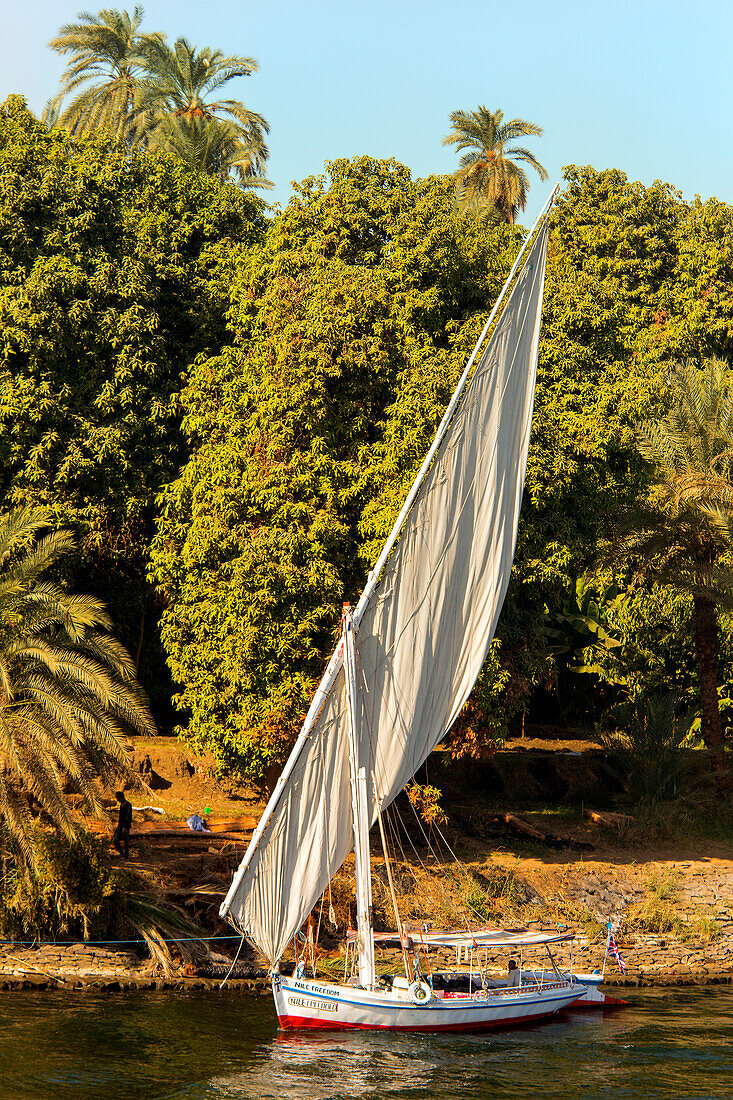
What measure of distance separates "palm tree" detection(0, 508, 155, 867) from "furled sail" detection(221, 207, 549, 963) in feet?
14.1

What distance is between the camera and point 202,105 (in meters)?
53.3

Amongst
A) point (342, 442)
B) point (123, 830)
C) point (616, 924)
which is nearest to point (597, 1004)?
point (616, 924)

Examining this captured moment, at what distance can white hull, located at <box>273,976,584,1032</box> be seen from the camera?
2020 centimetres

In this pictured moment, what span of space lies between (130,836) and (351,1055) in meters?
10.6

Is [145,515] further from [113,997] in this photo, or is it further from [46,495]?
[113,997]

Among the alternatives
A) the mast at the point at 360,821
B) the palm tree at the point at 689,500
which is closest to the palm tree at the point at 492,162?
the palm tree at the point at 689,500

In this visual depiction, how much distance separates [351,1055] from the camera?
19.3 metres

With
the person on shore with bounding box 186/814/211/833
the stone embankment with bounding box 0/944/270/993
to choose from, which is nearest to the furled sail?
the stone embankment with bounding box 0/944/270/993

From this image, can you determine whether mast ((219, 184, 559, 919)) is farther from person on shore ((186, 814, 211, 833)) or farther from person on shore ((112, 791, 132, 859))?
person on shore ((186, 814, 211, 833))

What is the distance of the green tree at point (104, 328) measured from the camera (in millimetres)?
33312

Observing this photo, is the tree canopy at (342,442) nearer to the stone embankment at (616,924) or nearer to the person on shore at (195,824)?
the person on shore at (195,824)

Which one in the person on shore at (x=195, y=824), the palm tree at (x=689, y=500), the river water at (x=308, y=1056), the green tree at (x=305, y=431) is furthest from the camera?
the palm tree at (x=689, y=500)

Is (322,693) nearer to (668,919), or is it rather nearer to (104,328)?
(668,919)

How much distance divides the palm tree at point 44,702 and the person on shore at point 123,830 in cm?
289
